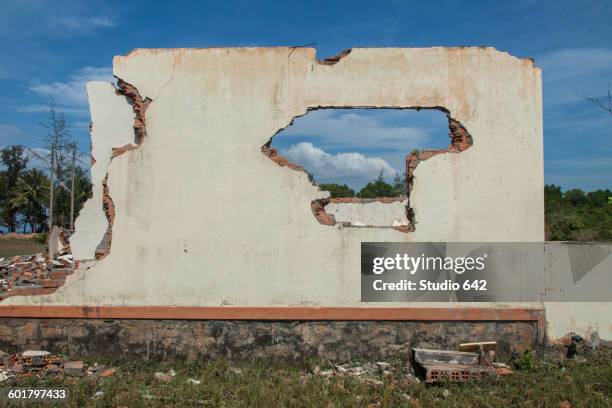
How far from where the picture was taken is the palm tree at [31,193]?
3919 centimetres

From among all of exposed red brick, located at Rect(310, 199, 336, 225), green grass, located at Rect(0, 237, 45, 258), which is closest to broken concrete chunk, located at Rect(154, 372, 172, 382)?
exposed red brick, located at Rect(310, 199, 336, 225)

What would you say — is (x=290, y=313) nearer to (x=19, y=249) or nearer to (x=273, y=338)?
(x=273, y=338)

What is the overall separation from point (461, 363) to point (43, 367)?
16.3ft

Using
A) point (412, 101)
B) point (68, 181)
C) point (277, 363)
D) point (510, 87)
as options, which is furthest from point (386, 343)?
point (68, 181)

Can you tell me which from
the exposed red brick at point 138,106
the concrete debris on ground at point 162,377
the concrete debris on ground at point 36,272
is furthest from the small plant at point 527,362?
the concrete debris on ground at point 36,272

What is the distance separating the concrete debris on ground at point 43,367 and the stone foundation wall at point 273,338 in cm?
19

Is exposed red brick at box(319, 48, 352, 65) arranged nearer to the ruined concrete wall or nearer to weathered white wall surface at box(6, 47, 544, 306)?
weathered white wall surface at box(6, 47, 544, 306)

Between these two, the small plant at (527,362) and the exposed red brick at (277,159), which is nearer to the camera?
the small plant at (527,362)

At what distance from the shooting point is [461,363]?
5.89m

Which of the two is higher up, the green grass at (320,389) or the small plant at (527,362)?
the small plant at (527,362)

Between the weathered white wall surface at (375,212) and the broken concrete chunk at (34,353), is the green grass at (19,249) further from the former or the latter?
the broken concrete chunk at (34,353)

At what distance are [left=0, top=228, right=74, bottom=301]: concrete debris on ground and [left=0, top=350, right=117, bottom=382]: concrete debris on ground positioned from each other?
0.78m

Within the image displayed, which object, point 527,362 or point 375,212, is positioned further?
point 375,212

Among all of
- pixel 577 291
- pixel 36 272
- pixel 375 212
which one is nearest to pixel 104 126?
pixel 36 272
